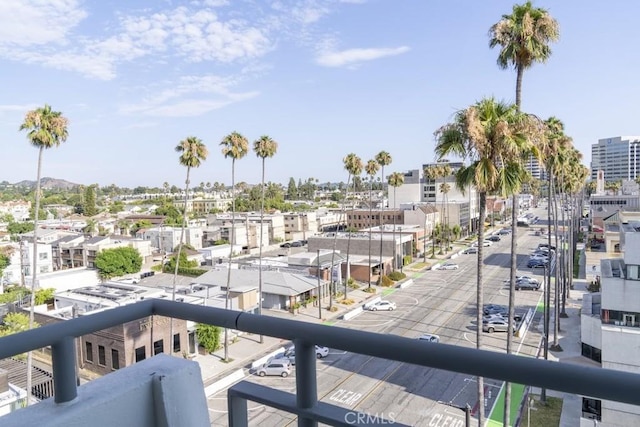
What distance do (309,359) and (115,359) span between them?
0.95 metres

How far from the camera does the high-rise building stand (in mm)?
124188


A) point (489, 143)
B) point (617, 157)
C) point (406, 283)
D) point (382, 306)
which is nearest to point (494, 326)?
point (382, 306)

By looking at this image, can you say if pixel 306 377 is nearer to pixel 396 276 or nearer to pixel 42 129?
pixel 42 129

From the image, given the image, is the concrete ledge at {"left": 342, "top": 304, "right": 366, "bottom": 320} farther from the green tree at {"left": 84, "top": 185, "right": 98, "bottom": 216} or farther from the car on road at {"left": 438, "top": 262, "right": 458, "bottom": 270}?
the green tree at {"left": 84, "top": 185, "right": 98, "bottom": 216}

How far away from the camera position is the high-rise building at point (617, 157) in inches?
4889

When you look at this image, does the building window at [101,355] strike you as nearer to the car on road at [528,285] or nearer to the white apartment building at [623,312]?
the white apartment building at [623,312]

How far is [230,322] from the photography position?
5.26ft

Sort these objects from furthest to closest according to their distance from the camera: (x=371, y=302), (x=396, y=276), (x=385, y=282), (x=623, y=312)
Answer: (x=396, y=276)
(x=385, y=282)
(x=371, y=302)
(x=623, y=312)

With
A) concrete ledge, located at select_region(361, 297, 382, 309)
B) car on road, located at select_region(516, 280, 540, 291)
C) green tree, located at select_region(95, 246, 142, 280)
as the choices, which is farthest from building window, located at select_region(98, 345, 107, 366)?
green tree, located at select_region(95, 246, 142, 280)

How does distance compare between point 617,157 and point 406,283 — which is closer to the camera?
point 406,283

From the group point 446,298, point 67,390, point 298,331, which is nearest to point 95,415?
point 67,390

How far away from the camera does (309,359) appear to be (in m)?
1.38

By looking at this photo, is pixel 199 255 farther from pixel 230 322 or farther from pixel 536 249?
pixel 230 322

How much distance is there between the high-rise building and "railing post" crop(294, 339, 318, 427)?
14610cm
